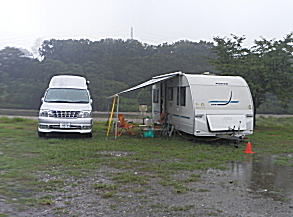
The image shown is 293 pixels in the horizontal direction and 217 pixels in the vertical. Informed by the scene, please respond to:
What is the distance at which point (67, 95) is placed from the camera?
13.1 meters

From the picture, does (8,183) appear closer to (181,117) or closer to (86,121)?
(86,121)

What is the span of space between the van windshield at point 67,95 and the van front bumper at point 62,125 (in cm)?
94

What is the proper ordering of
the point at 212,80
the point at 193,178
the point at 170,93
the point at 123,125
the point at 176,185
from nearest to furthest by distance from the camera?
the point at 176,185 → the point at 193,178 → the point at 212,80 → the point at 123,125 → the point at 170,93

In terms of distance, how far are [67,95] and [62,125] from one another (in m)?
1.47

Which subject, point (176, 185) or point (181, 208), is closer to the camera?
point (181, 208)

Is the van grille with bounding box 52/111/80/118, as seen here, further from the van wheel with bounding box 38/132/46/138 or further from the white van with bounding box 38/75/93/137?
the van wheel with bounding box 38/132/46/138

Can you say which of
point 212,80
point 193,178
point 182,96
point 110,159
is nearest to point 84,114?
point 182,96

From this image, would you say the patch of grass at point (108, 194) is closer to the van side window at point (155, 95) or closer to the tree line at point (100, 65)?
the van side window at point (155, 95)

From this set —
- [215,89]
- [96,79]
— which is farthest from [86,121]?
[96,79]

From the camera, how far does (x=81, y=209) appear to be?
16.8 ft

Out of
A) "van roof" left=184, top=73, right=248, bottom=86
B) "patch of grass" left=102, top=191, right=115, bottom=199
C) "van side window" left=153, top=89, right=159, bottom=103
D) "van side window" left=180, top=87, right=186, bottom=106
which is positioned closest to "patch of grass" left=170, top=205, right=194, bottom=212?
"patch of grass" left=102, top=191, right=115, bottom=199

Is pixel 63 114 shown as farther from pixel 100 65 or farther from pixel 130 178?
pixel 100 65

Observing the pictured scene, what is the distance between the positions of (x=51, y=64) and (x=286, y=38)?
32347mm

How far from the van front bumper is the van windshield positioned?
94cm
